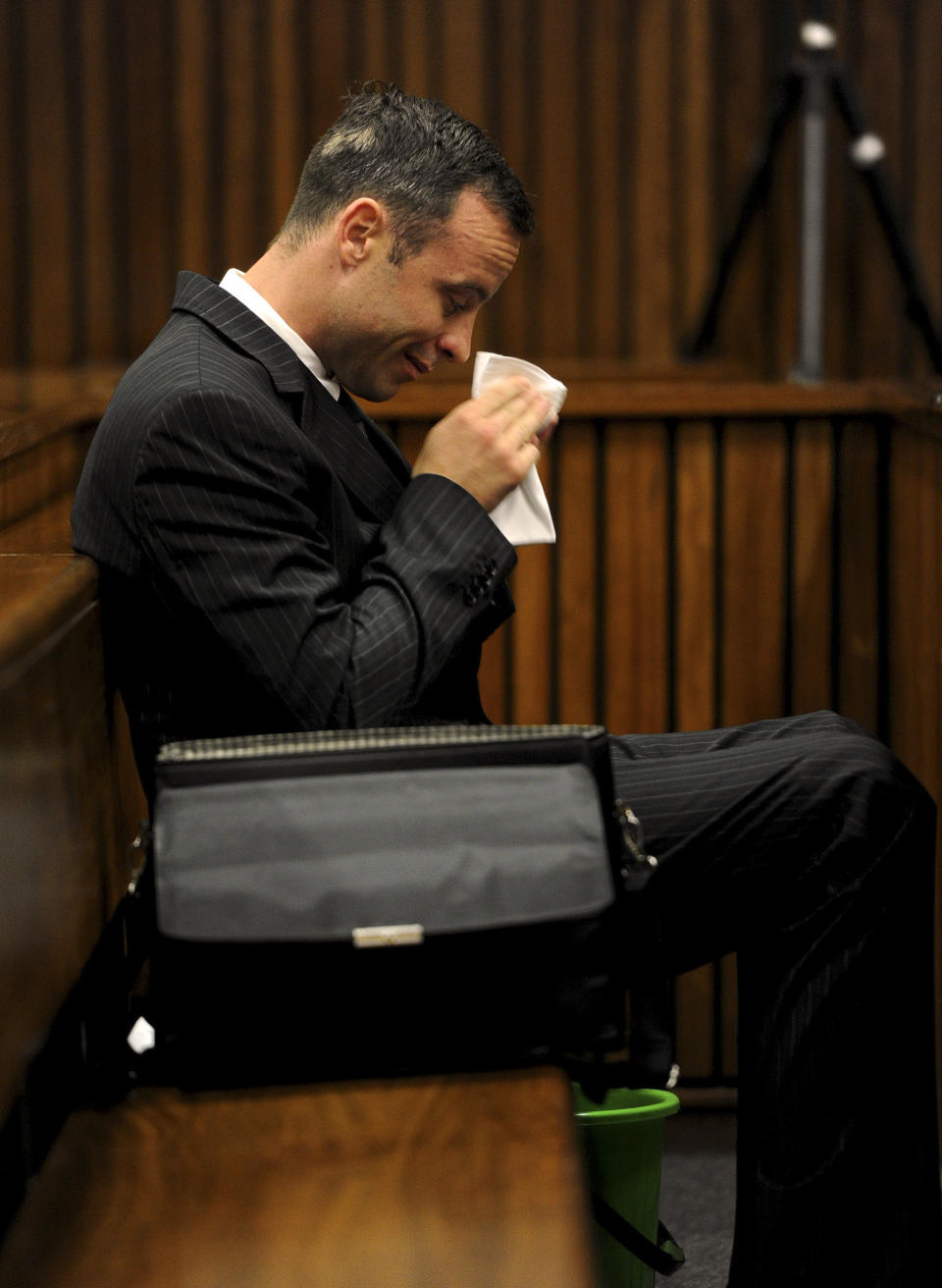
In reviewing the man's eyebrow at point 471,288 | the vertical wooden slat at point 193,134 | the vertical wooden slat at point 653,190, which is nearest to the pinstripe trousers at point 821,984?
the man's eyebrow at point 471,288

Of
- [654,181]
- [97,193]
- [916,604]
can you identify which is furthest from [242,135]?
[916,604]

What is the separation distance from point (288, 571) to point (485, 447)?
0.23m

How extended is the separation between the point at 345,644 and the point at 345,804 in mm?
192

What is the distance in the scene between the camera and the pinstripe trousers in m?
1.23

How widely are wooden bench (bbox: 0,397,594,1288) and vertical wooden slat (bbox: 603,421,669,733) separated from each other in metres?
1.11

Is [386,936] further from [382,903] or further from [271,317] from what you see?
[271,317]

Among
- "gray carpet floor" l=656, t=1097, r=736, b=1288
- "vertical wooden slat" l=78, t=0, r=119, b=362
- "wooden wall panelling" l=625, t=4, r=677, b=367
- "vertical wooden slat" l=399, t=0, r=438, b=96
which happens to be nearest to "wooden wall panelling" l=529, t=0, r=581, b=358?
"wooden wall panelling" l=625, t=4, r=677, b=367

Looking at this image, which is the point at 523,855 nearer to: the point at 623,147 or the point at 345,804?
the point at 345,804

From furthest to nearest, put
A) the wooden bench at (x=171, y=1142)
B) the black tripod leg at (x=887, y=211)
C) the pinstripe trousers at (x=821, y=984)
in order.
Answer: the black tripod leg at (x=887, y=211), the pinstripe trousers at (x=821, y=984), the wooden bench at (x=171, y=1142)

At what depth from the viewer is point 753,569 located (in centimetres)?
219

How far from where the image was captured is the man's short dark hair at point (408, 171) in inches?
54.5

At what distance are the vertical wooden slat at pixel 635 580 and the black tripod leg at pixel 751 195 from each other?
105cm

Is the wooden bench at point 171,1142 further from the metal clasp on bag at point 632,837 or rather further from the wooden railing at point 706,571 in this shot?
the wooden railing at point 706,571

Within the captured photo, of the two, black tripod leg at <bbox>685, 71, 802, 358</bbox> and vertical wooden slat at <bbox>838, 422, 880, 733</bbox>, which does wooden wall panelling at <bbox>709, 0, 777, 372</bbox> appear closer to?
black tripod leg at <bbox>685, 71, 802, 358</bbox>
